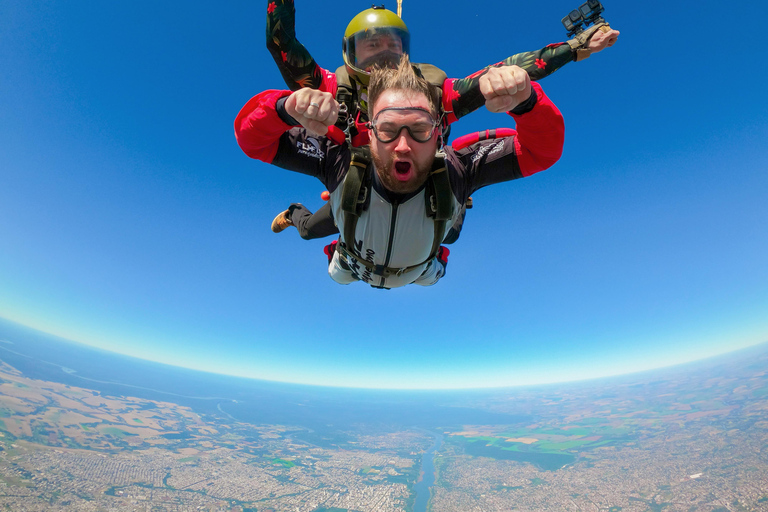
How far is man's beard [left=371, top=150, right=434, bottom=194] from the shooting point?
5.93 ft

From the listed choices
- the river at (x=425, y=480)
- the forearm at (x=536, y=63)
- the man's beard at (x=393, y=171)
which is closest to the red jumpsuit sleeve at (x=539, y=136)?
the forearm at (x=536, y=63)

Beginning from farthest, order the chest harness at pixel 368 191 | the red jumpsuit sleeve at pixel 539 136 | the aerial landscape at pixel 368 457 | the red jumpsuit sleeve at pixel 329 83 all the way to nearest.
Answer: the aerial landscape at pixel 368 457
the red jumpsuit sleeve at pixel 329 83
the chest harness at pixel 368 191
the red jumpsuit sleeve at pixel 539 136

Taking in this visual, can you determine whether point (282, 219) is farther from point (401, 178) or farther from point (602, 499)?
point (602, 499)

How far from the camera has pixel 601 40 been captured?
7.23 ft

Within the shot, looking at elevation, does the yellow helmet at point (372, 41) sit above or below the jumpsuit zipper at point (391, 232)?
above

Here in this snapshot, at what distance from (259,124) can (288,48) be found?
78 cm

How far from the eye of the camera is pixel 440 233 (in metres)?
2.12

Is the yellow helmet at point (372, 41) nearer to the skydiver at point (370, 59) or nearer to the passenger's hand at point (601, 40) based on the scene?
the skydiver at point (370, 59)

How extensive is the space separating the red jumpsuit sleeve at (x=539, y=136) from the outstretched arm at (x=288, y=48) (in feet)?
5.04

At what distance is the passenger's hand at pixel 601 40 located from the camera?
220 centimetres

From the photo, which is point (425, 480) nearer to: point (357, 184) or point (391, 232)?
point (391, 232)

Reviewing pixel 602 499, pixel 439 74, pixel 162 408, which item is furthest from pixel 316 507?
pixel 162 408

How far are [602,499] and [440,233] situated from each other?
51.5 metres

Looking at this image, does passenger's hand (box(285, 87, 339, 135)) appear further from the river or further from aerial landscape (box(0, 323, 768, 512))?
the river
